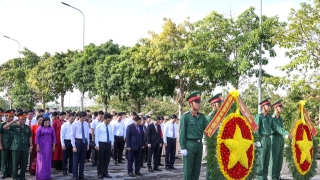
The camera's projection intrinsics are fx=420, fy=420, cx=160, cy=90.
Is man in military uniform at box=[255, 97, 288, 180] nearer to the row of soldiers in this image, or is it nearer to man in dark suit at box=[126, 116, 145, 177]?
the row of soldiers

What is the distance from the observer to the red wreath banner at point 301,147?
930 cm

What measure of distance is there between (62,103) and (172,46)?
1866 centimetres

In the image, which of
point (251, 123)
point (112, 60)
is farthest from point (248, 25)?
point (251, 123)

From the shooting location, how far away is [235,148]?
24.3 ft

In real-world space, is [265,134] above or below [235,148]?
above

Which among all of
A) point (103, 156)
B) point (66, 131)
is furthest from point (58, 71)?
point (103, 156)

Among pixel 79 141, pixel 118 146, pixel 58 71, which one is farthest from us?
pixel 58 71

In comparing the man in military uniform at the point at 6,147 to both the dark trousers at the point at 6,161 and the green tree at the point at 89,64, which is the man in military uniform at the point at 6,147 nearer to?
the dark trousers at the point at 6,161

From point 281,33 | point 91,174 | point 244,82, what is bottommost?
point 91,174

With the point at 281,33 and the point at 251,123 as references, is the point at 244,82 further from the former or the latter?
the point at 251,123

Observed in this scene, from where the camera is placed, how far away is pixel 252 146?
25.3 feet

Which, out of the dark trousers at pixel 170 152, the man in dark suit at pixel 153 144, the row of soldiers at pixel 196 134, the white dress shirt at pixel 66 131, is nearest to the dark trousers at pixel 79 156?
the white dress shirt at pixel 66 131

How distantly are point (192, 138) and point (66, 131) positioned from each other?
456 cm

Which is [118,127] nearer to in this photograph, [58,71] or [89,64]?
[89,64]
